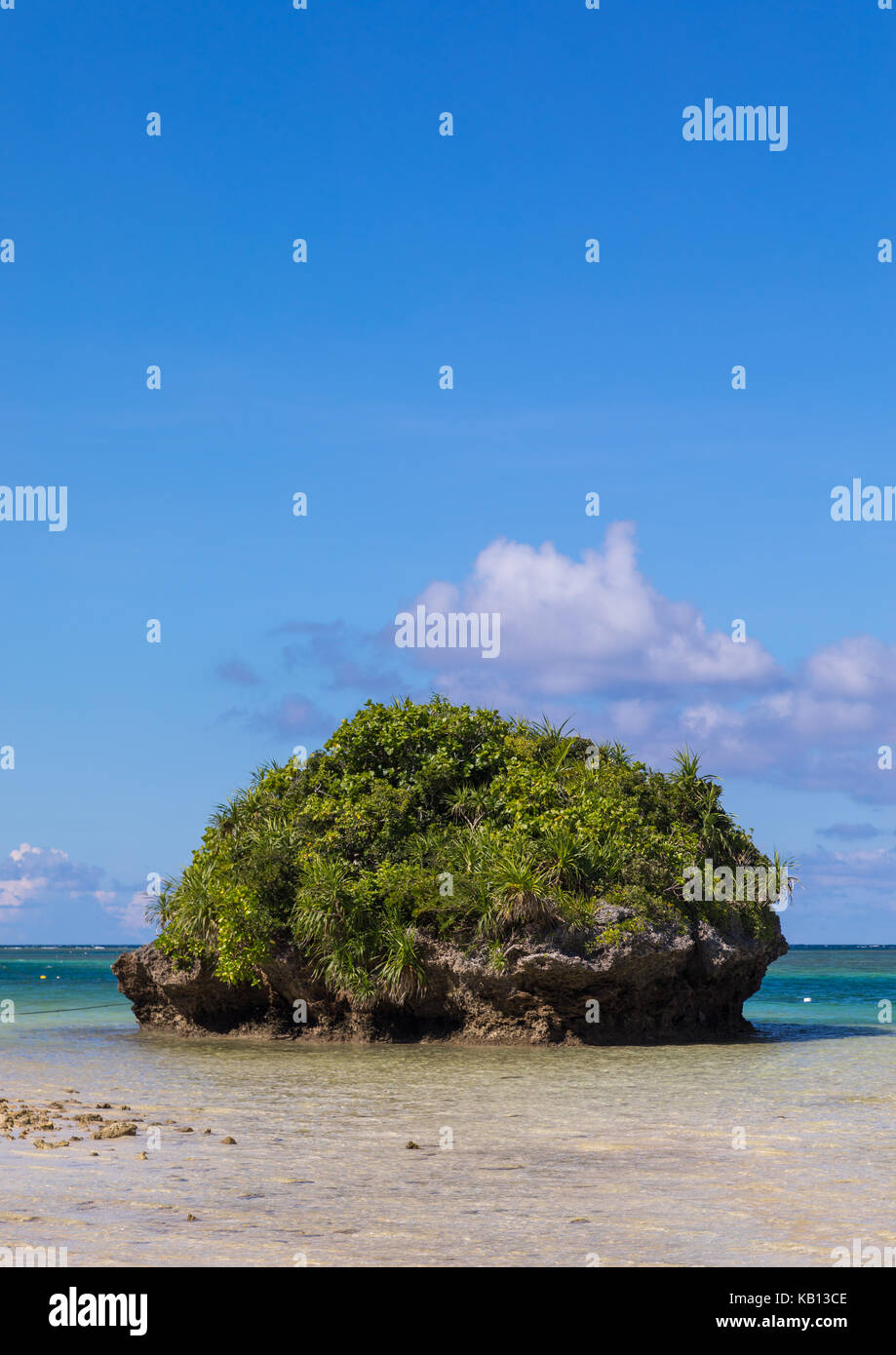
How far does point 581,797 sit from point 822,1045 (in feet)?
20.0

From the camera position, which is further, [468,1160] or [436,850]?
[436,850]

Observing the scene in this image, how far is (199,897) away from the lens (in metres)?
24.8

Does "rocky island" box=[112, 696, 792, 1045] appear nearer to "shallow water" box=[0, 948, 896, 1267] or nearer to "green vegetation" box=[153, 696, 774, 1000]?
"green vegetation" box=[153, 696, 774, 1000]

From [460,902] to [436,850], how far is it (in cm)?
173

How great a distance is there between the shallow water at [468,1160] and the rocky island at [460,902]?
1.40 metres

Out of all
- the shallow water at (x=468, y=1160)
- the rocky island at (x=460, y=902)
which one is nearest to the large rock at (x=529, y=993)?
the rocky island at (x=460, y=902)

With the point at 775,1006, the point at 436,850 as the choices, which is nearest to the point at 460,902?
the point at 436,850

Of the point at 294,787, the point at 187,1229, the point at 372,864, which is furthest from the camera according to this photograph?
the point at 294,787

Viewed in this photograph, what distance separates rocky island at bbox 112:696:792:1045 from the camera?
22.3 metres

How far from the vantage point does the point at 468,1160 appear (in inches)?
437

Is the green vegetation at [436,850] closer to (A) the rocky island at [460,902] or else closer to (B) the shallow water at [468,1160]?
(A) the rocky island at [460,902]

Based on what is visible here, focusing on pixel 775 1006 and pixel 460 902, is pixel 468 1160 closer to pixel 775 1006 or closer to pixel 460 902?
pixel 460 902
